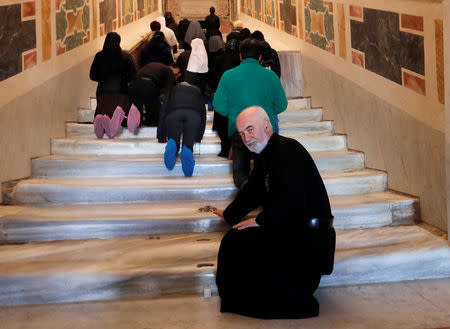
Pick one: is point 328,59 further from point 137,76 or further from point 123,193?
point 123,193

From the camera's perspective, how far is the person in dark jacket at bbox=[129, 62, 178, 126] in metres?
5.97

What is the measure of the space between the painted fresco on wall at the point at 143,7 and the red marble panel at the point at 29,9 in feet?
22.2

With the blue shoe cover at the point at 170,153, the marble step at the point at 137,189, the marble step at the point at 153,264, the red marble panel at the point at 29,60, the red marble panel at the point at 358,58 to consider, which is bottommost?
the marble step at the point at 153,264

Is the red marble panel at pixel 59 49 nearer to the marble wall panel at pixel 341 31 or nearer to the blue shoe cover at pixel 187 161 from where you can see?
the blue shoe cover at pixel 187 161

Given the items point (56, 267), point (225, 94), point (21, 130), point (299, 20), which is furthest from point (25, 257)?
point (299, 20)

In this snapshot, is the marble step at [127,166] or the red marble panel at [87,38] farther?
the red marble panel at [87,38]

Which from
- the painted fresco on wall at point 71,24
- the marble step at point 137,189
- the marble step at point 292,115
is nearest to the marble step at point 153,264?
the marble step at point 137,189

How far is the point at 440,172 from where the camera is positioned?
389 cm

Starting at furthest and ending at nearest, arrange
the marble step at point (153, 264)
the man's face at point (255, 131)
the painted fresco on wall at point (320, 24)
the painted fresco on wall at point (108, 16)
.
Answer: the painted fresco on wall at point (108, 16) → the painted fresco on wall at point (320, 24) → the marble step at point (153, 264) → the man's face at point (255, 131)

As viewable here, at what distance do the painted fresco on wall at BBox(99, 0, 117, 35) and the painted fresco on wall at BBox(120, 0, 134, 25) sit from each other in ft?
2.79

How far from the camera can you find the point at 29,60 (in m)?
4.91

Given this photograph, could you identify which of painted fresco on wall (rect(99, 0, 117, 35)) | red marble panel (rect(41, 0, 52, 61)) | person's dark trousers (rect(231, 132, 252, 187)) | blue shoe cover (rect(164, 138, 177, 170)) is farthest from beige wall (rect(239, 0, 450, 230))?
painted fresco on wall (rect(99, 0, 117, 35))

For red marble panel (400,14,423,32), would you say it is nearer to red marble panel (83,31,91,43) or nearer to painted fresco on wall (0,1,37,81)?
painted fresco on wall (0,1,37,81)

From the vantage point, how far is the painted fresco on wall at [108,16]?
7.69 meters
